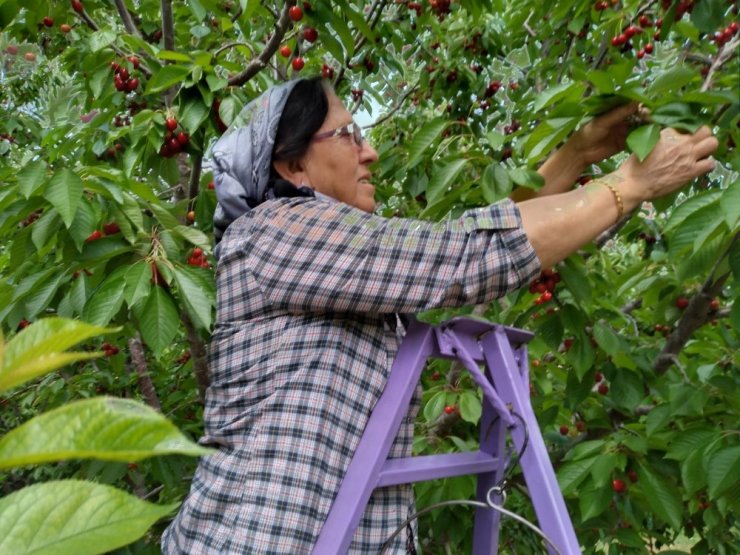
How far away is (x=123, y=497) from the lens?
29 cm

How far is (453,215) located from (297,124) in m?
0.45

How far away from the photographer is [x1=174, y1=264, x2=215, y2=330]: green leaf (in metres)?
1.73

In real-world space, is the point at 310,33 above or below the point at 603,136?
above

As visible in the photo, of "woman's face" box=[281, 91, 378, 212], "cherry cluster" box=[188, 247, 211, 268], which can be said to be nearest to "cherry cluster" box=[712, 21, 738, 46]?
"woman's face" box=[281, 91, 378, 212]

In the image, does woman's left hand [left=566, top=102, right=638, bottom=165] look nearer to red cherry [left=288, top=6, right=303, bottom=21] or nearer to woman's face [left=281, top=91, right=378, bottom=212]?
woman's face [left=281, top=91, right=378, bottom=212]

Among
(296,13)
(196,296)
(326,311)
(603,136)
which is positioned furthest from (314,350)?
(296,13)

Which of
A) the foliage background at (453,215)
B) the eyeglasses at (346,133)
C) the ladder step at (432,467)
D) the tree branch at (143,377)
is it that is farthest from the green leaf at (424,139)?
the tree branch at (143,377)

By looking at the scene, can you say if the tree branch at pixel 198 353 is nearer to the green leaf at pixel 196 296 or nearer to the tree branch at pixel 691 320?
the green leaf at pixel 196 296

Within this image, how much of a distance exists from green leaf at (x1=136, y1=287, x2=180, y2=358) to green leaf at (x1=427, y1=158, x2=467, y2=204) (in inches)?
25.5

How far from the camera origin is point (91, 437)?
0.88 feet

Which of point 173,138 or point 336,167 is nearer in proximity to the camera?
point 336,167

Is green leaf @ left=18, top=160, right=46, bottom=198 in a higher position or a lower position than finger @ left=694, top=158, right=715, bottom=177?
higher

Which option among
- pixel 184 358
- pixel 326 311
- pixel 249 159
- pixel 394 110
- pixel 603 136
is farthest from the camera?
pixel 394 110

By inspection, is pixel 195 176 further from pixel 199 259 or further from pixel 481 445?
pixel 481 445
